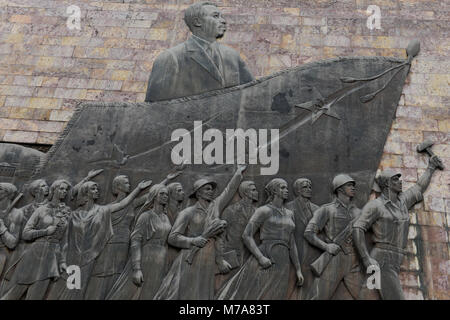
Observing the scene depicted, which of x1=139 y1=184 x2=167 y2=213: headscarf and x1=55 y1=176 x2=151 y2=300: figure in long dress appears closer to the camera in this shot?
x1=55 y1=176 x2=151 y2=300: figure in long dress

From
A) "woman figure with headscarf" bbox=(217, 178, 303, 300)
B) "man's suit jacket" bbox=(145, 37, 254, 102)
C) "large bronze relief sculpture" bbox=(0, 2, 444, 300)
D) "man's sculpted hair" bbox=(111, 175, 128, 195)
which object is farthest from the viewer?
"man's suit jacket" bbox=(145, 37, 254, 102)

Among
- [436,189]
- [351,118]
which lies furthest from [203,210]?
[436,189]

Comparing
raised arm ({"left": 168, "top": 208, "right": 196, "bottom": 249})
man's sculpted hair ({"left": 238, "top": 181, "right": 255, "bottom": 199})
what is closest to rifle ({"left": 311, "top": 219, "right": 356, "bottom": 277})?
man's sculpted hair ({"left": 238, "top": 181, "right": 255, "bottom": 199})

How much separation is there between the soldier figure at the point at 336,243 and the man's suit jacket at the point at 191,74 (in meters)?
1.97

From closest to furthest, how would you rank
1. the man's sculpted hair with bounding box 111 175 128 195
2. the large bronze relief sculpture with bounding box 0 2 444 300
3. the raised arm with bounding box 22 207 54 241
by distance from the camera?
1. the large bronze relief sculpture with bounding box 0 2 444 300
2. the raised arm with bounding box 22 207 54 241
3. the man's sculpted hair with bounding box 111 175 128 195

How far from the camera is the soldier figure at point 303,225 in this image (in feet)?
18.4

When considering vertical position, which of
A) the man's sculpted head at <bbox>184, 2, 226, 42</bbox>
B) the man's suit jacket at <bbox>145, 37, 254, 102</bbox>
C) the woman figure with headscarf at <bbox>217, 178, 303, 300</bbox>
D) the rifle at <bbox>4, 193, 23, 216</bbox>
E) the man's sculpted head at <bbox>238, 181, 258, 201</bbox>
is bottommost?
the woman figure with headscarf at <bbox>217, 178, 303, 300</bbox>

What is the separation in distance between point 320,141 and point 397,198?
1.10 metres

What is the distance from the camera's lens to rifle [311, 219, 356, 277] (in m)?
5.61

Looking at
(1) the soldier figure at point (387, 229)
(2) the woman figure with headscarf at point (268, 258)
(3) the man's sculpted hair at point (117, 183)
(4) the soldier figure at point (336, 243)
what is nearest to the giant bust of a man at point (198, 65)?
(3) the man's sculpted hair at point (117, 183)

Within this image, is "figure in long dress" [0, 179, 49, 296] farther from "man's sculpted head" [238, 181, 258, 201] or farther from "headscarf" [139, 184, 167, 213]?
"man's sculpted head" [238, 181, 258, 201]

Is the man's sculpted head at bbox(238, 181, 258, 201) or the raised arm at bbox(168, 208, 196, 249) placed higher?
the man's sculpted head at bbox(238, 181, 258, 201)

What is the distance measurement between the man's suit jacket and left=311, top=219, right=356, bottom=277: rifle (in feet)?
7.74

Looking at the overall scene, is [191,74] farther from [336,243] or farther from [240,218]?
[336,243]
